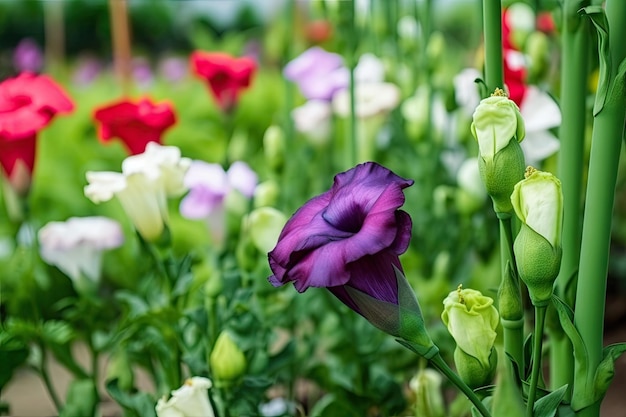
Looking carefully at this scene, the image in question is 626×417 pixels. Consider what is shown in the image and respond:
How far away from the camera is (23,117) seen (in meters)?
0.91

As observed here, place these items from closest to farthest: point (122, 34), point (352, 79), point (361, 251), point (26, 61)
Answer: point (361, 251) → point (352, 79) → point (122, 34) → point (26, 61)

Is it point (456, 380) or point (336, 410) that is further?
point (336, 410)

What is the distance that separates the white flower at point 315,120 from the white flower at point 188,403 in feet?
2.40

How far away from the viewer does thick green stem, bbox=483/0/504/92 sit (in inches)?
23.5

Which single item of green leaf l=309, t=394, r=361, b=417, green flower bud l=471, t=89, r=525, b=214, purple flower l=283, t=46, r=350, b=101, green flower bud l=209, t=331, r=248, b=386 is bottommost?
green leaf l=309, t=394, r=361, b=417

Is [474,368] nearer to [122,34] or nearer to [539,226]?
[539,226]

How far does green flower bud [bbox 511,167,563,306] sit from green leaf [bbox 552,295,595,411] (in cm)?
5

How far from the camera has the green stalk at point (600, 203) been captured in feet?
1.87

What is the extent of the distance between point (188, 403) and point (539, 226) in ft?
0.97

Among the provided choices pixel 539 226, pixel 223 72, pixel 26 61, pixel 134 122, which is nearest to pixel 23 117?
pixel 134 122

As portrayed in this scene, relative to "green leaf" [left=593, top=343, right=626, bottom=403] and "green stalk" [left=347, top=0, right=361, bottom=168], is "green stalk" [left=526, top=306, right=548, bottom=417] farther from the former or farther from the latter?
"green stalk" [left=347, top=0, right=361, bottom=168]

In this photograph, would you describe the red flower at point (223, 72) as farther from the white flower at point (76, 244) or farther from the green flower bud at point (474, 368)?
the green flower bud at point (474, 368)

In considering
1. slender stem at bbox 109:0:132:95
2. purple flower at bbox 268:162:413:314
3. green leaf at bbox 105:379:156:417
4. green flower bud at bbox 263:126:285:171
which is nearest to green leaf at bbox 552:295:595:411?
purple flower at bbox 268:162:413:314

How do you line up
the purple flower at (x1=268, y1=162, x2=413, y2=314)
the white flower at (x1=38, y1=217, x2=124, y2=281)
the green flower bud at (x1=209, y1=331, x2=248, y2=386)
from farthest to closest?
the white flower at (x1=38, y1=217, x2=124, y2=281)
the green flower bud at (x1=209, y1=331, x2=248, y2=386)
the purple flower at (x1=268, y1=162, x2=413, y2=314)
